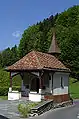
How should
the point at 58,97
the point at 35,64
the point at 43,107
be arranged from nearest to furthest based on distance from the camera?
1. the point at 43,107
2. the point at 35,64
3. the point at 58,97

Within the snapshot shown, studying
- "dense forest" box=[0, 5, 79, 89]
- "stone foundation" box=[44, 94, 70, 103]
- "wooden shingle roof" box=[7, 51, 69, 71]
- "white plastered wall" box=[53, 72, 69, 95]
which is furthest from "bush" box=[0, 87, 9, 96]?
"dense forest" box=[0, 5, 79, 89]

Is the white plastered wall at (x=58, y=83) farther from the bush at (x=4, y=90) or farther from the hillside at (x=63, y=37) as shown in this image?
the hillside at (x=63, y=37)

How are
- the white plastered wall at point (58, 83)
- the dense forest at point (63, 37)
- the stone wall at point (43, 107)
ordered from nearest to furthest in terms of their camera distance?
the stone wall at point (43, 107), the white plastered wall at point (58, 83), the dense forest at point (63, 37)

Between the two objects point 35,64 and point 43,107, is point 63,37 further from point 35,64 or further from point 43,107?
point 43,107

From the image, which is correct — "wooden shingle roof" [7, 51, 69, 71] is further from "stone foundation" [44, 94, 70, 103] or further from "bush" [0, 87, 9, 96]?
"bush" [0, 87, 9, 96]

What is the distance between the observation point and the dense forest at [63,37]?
7231cm

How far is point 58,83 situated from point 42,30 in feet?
237

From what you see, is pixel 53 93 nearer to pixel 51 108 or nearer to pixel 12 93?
pixel 12 93

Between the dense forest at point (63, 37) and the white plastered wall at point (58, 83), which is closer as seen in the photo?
the white plastered wall at point (58, 83)

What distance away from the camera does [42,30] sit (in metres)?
110

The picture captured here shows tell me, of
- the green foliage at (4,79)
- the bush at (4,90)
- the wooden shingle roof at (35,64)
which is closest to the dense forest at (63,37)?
the green foliage at (4,79)

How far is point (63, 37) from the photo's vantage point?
3009 inches

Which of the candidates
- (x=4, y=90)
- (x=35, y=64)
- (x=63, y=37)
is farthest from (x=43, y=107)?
(x=63, y=37)

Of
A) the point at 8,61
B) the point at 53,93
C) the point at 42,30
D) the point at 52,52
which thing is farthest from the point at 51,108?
the point at 8,61
